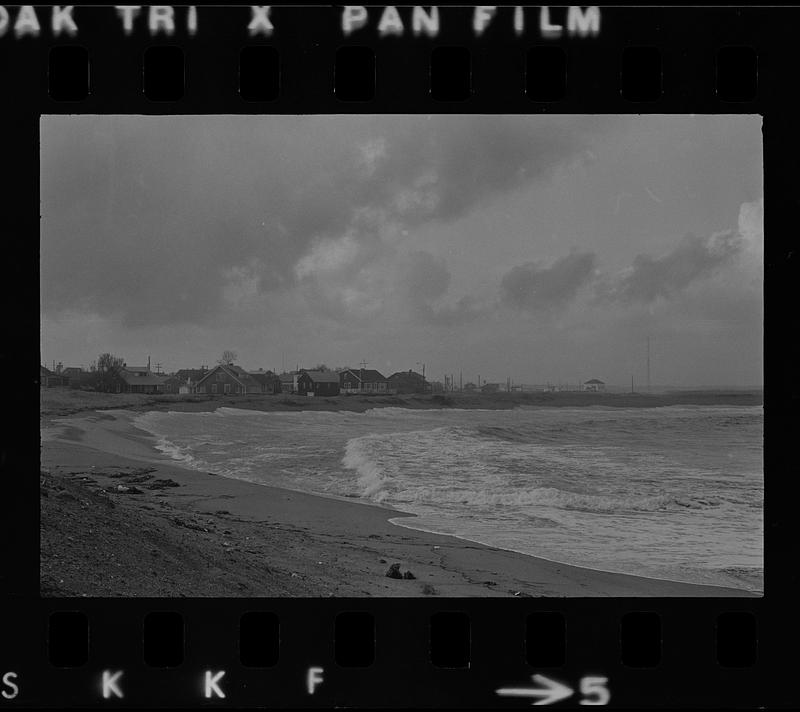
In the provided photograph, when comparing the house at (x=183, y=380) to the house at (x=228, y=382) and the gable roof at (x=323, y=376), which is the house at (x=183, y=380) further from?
the gable roof at (x=323, y=376)

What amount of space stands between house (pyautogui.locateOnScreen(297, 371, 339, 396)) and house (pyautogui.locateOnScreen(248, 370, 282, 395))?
19.4 inches

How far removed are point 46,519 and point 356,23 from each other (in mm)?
4183

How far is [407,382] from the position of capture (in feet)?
31.3

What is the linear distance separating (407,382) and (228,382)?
2807mm

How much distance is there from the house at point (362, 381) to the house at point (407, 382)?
0.10m

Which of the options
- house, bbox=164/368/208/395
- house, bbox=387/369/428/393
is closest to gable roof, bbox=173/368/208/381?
house, bbox=164/368/208/395

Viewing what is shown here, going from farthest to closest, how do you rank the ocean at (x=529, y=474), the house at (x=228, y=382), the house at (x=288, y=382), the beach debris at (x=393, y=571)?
1. the house at (x=288, y=382)
2. the house at (x=228, y=382)
3. the ocean at (x=529, y=474)
4. the beach debris at (x=393, y=571)

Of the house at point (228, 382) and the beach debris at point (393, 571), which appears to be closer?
the beach debris at point (393, 571)

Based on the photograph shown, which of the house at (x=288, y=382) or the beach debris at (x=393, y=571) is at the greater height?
the house at (x=288, y=382)

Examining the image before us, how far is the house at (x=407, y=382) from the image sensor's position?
9.31m
